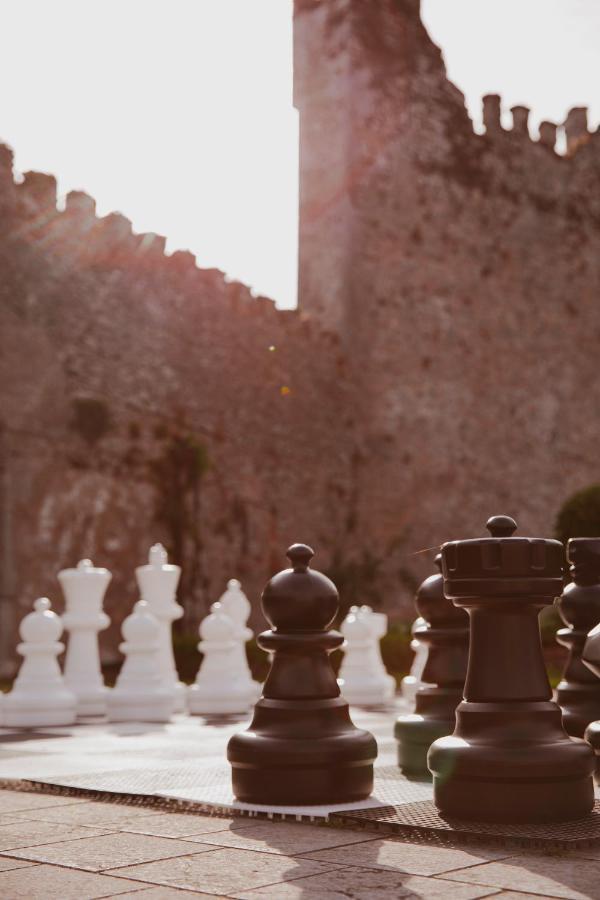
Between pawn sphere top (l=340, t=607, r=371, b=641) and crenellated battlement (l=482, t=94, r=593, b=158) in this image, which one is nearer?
pawn sphere top (l=340, t=607, r=371, b=641)

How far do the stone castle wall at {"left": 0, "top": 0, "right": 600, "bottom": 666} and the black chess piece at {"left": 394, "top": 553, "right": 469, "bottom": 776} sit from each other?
7.19 m

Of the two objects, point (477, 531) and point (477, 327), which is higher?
point (477, 327)

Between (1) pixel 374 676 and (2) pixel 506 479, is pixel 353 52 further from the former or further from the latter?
(1) pixel 374 676

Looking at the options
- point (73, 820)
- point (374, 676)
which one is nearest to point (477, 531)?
point (374, 676)

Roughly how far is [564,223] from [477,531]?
18.2 feet

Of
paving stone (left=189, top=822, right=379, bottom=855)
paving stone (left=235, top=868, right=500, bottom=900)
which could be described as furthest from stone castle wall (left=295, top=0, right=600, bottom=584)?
paving stone (left=235, top=868, right=500, bottom=900)

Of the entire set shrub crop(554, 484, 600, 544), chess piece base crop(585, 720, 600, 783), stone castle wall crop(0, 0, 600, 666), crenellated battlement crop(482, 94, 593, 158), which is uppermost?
crenellated battlement crop(482, 94, 593, 158)

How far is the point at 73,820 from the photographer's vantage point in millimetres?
2723

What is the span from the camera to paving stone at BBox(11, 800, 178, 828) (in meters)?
2.71

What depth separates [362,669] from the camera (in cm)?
688

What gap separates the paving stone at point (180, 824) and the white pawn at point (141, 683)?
9.60ft

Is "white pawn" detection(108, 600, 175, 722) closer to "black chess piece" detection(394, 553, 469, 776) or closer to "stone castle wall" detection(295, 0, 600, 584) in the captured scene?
"black chess piece" detection(394, 553, 469, 776)

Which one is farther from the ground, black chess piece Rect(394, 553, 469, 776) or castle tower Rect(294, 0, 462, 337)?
castle tower Rect(294, 0, 462, 337)

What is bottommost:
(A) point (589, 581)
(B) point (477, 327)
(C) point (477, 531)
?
(A) point (589, 581)
